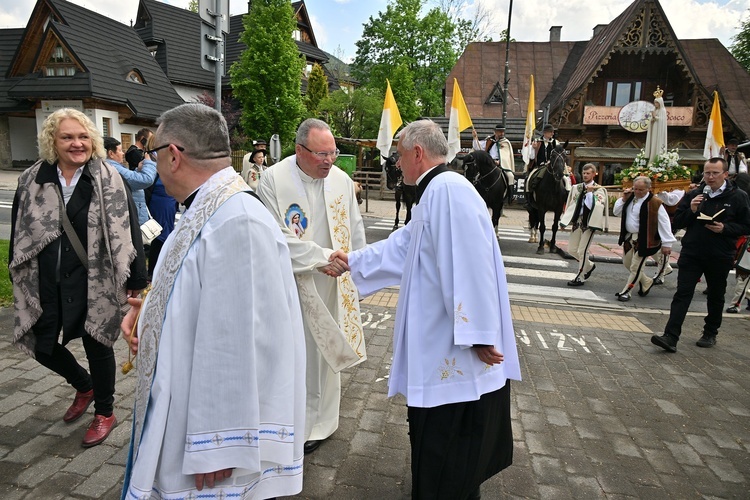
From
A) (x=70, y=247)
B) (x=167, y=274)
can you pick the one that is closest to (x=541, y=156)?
(x=70, y=247)

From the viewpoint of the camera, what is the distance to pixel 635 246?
307 inches

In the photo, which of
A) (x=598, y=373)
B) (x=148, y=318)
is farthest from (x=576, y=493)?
(x=148, y=318)

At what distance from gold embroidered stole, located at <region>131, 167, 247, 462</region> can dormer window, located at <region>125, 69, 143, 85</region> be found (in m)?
30.2

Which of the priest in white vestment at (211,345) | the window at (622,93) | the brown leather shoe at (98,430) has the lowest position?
the brown leather shoe at (98,430)

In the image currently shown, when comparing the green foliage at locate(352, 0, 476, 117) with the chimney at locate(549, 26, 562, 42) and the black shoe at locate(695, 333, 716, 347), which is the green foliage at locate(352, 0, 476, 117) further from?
the black shoe at locate(695, 333, 716, 347)

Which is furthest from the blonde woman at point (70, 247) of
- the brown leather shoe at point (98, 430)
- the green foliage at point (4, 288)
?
the green foliage at point (4, 288)

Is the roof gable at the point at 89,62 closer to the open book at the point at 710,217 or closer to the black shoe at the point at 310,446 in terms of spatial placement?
the black shoe at the point at 310,446

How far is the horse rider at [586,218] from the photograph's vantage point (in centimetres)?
845

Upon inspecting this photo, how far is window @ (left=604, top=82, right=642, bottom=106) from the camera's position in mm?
25156

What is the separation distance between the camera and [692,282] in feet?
17.6

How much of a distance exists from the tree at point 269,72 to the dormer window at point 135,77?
594 centimetres

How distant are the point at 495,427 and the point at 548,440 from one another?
128cm

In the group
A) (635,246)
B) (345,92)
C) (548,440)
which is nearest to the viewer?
(548,440)

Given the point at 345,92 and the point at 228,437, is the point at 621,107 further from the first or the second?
the point at 228,437
